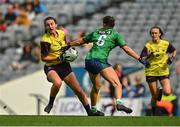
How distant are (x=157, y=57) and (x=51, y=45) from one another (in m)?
2.86

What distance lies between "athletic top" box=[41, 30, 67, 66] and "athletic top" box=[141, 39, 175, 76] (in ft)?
7.95

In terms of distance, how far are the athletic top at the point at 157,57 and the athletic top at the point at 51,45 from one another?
2425 millimetres

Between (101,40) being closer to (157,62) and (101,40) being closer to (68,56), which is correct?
(68,56)

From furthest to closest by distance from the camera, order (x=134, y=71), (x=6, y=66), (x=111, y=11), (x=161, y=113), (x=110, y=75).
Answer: (x=111, y=11) → (x=6, y=66) → (x=134, y=71) → (x=161, y=113) → (x=110, y=75)

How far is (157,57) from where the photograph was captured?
16547 millimetres

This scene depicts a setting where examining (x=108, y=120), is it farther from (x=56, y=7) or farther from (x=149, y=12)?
(x=56, y=7)

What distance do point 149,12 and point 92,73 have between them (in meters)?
11.2

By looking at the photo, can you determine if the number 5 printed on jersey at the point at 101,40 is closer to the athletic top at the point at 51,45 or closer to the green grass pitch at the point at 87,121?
the athletic top at the point at 51,45

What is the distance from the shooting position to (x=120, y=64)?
21.9m

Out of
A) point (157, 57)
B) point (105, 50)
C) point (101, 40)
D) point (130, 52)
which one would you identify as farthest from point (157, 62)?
point (101, 40)

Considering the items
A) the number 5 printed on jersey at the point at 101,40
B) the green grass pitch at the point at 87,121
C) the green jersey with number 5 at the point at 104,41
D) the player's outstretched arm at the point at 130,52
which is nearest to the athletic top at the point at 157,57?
the player's outstretched arm at the point at 130,52

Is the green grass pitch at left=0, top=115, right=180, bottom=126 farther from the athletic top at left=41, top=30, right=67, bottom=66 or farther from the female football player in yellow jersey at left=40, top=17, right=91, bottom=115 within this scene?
the athletic top at left=41, top=30, right=67, bottom=66

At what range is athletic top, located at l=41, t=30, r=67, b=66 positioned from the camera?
47.5 feet

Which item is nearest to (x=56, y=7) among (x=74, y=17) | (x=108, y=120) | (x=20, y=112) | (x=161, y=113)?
(x=74, y=17)
